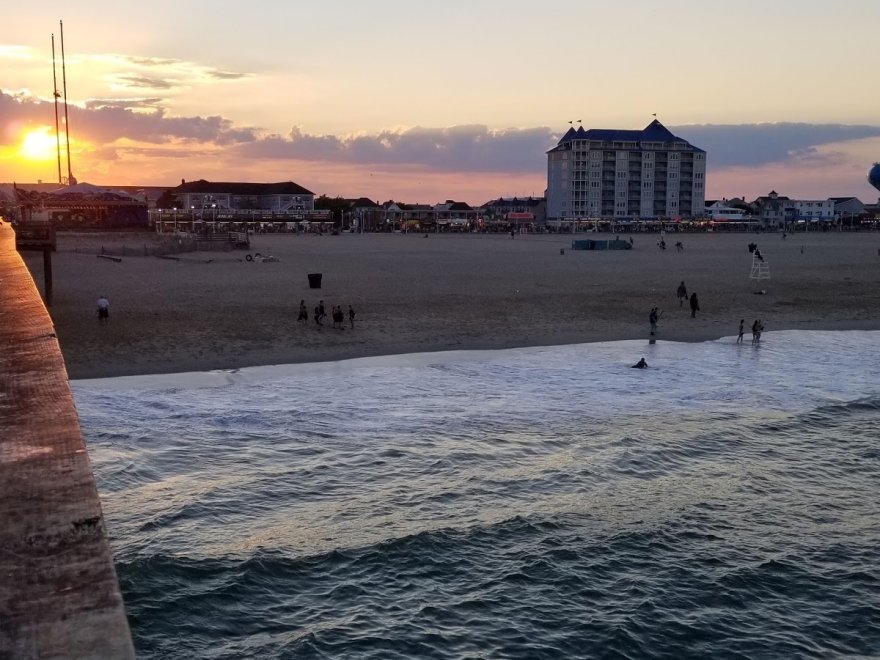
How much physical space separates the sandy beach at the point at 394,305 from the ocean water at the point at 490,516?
3966 mm

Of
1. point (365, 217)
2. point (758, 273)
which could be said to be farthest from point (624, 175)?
point (758, 273)

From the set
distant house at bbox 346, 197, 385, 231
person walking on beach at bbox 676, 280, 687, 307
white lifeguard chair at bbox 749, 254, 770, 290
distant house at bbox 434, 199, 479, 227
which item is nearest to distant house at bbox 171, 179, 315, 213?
distant house at bbox 346, 197, 385, 231

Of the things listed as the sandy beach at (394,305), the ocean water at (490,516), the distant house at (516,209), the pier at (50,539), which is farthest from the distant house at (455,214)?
the pier at (50,539)

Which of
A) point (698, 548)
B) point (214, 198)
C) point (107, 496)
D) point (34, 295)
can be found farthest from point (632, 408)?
point (214, 198)

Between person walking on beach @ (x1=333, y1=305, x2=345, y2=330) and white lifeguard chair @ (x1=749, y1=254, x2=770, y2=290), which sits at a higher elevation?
white lifeguard chair @ (x1=749, y1=254, x2=770, y2=290)

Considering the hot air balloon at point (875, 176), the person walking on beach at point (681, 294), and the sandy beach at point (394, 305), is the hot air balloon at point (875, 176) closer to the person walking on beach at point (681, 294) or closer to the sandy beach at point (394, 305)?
the sandy beach at point (394, 305)

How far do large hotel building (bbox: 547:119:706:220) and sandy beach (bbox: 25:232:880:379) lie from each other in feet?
336

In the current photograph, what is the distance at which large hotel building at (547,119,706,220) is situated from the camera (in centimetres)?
15525

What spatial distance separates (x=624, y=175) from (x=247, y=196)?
7430 centimetres

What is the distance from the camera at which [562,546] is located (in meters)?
11.3

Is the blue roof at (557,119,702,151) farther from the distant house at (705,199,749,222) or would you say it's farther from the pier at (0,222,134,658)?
the pier at (0,222,134,658)

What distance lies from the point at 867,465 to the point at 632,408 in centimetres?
512

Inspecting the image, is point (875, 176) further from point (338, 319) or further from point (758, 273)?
point (338, 319)

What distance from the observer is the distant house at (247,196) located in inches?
5778
